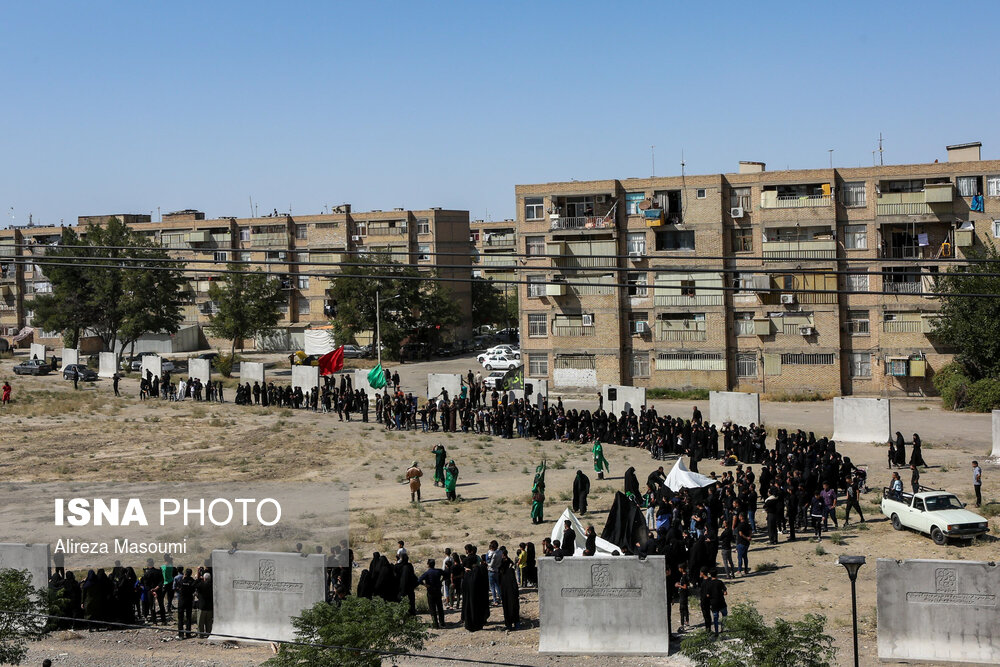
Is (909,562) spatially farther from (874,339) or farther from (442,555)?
(874,339)

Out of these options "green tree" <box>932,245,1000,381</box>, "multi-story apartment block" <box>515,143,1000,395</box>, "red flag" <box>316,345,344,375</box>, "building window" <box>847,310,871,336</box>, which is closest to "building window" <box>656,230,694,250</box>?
"multi-story apartment block" <box>515,143,1000,395</box>

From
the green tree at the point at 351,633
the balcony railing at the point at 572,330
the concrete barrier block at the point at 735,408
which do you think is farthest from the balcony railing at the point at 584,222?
the green tree at the point at 351,633

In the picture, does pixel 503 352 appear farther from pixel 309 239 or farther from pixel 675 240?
pixel 309 239

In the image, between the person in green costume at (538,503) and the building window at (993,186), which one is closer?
the person in green costume at (538,503)

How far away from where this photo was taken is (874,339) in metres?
43.9

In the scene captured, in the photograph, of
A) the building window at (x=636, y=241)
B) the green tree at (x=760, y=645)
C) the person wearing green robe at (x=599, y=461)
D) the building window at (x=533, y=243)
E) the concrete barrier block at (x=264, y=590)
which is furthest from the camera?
the building window at (x=533, y=243)

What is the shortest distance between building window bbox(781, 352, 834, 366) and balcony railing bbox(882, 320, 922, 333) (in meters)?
2.54

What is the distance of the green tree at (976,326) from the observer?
126 feet

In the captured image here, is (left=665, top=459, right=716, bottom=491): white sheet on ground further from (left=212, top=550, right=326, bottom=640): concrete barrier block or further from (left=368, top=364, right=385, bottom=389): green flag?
(left=368, top=364, right=385, bottom=389): green flag

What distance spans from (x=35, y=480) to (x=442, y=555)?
14968mm

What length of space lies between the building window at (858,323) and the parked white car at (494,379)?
1576 cm

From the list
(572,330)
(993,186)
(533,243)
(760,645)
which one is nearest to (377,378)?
(572,330)

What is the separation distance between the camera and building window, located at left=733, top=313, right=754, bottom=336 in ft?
148

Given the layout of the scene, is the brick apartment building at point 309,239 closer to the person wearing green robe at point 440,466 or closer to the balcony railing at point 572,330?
the balcony railing at point 572,330
